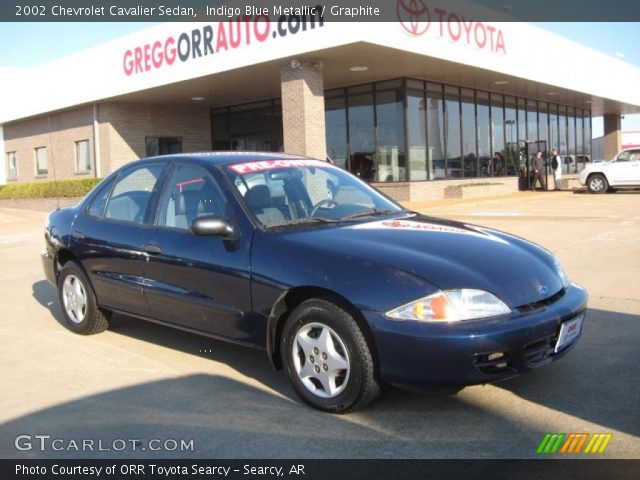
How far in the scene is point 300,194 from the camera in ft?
16.3

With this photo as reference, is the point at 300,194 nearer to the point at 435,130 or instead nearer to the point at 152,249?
the point at 152,249

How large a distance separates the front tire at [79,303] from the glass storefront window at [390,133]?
54.7 feet

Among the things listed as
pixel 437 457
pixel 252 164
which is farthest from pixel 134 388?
pixel 437 457

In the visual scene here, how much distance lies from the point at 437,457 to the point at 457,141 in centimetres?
2181

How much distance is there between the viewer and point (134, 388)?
14.9ft

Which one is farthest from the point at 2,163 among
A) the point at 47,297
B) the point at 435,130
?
the point at 47,297

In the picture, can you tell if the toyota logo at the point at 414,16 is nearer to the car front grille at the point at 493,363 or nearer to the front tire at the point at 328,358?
the front tire at the point at 328,358

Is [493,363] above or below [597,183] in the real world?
below

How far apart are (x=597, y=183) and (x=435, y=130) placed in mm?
7080

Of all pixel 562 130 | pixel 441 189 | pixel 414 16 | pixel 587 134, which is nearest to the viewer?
pixel 414 16

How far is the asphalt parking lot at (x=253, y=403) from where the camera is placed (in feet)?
11.6

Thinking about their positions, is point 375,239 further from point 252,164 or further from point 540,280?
point 252,164

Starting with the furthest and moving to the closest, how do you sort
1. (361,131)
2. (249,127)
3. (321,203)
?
(249,127) < (361,131) < (321,203)
